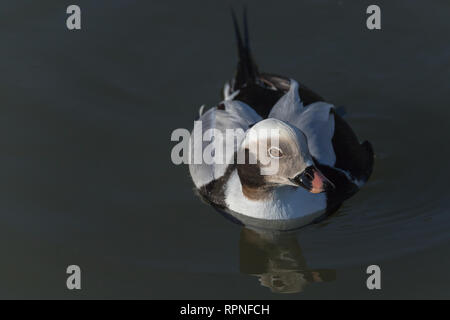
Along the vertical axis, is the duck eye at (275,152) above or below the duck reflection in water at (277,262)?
above

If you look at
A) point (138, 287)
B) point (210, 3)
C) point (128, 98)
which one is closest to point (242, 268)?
point (138, 287)

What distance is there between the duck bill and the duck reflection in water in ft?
2.83

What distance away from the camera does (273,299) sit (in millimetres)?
6051

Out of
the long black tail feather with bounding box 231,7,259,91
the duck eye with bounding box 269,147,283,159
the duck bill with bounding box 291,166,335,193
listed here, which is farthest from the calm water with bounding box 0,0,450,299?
the duck eye with bounding box 269,147,283,159

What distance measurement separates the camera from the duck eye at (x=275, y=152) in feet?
18.6

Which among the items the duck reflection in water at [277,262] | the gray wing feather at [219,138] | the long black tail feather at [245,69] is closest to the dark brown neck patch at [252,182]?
the gray wing feather at [219,138]

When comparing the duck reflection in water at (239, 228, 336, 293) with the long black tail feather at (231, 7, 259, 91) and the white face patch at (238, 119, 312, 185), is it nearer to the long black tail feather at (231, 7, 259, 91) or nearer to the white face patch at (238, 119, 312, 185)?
the white face patch at (238, 119, 312, 185)

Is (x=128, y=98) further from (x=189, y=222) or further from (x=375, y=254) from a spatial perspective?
(x=375, y=254)

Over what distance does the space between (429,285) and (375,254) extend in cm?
49

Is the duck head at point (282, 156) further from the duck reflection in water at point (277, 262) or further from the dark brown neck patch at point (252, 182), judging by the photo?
the duck reflection in water at point (277, 262)

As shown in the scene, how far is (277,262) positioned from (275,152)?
3.92 ft

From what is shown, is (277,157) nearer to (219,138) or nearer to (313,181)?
(313,181)

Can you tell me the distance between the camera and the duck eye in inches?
224
